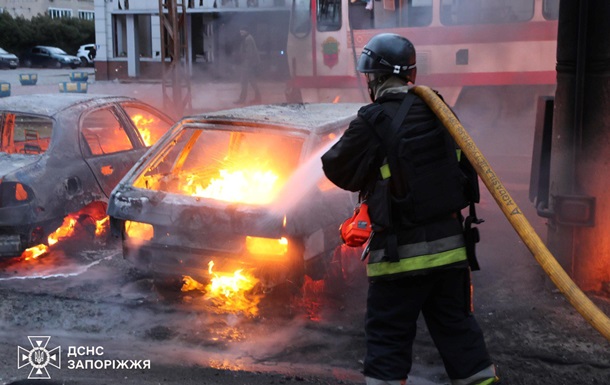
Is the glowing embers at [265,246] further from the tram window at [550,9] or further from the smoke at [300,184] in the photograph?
the tram window at [550,9]

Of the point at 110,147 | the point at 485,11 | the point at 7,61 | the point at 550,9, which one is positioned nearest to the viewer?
the point at 110,147

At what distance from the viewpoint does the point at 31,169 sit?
6.32m

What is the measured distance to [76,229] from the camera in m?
7.04

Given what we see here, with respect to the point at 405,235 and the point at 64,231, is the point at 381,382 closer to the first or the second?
the point at 405,235

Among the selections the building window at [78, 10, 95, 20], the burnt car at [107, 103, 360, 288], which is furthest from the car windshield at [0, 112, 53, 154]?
the building window at [78, 10, 95, 20]

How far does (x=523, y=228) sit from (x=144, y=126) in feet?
18.6

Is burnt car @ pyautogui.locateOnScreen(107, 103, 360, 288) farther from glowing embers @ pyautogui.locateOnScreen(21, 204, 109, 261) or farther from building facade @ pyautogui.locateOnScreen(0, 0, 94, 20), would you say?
building facade @ pyautogui.locateOnScreen(0, 0, 94, 20)

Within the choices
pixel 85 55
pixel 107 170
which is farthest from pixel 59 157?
pixel 85 55

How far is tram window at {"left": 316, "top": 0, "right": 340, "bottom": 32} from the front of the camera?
1243cm

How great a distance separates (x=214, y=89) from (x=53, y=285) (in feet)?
67.3

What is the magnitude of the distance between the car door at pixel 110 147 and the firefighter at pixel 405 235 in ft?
13.6

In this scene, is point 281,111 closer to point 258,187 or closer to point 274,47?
point 258,187

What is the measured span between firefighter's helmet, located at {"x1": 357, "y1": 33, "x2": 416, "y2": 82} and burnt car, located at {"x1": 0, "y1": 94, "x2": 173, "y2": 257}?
12.8 ft

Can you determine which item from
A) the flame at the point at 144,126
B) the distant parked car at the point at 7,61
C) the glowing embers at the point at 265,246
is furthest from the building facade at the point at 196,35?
the glowing embers at the point at 265,246
